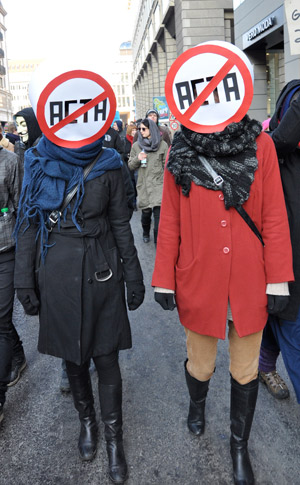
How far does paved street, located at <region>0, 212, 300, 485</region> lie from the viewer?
Result: 2.34m

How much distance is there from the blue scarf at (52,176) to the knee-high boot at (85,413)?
78cm

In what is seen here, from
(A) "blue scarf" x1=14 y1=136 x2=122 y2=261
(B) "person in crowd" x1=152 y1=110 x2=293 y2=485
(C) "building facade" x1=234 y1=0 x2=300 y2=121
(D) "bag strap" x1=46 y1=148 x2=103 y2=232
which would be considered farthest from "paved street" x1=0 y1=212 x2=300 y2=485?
(C) "building facade" x1=234 y1=0 x2=300 y2=121

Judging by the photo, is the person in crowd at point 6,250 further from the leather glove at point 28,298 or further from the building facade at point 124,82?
the building facade at point 124,82

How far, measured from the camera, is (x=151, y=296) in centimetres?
506

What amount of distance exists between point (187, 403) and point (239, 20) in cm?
1163

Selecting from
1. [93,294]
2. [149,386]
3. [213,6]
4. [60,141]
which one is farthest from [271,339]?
[213,6]

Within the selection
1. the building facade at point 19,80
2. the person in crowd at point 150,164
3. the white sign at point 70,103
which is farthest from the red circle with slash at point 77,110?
the building facade at point 19,80

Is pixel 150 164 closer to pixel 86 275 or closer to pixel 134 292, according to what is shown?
pixel 134 292

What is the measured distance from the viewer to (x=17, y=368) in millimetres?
3428

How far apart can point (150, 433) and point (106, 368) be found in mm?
599

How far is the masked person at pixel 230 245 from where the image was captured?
1.98m

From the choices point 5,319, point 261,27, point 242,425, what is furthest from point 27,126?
point 261,27

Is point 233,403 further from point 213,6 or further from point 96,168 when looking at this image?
point 213,6

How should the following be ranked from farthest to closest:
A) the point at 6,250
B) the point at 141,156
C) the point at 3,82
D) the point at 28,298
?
1. the point at 3,82
2. the point at 141,156
3. the point at 6,250
4. the point at 28,298
